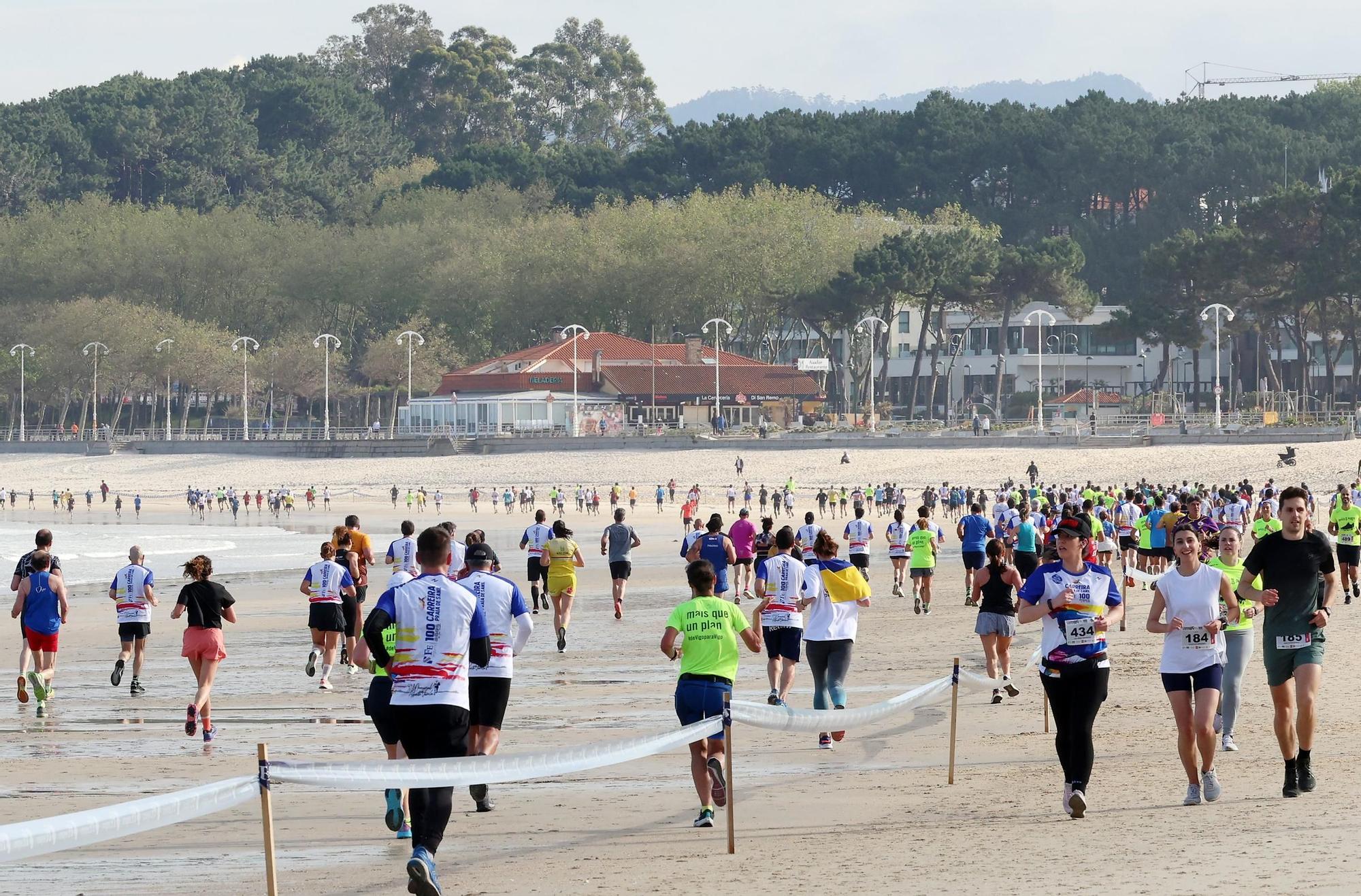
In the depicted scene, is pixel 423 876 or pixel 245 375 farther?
pixel 245 375

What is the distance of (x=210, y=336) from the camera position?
3900 inches

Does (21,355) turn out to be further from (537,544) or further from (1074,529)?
(1074,529)

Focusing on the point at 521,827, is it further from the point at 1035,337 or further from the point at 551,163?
the point at 551,163

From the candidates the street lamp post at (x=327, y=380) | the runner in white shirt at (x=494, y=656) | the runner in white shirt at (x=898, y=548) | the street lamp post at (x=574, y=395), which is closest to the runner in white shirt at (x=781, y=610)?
the runner in white shirt at (x=494, y=656)

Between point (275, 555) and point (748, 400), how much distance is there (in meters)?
45.9

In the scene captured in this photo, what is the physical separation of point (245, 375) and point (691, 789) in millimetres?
86232

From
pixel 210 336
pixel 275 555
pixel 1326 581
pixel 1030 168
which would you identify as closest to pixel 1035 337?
pixel 1030 168

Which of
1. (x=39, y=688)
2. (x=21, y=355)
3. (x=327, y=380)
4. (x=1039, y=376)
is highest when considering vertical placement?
(x=21, y=355)

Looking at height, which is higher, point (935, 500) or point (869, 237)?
point (869, 237)

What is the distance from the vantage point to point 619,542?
20.3 metres

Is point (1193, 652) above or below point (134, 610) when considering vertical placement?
above

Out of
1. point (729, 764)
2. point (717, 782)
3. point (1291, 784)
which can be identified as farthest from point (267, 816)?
point (1291, 784)

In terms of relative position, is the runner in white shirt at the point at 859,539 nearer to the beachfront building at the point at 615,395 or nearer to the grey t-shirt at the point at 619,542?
the grey t-shirt at the point at 619,542

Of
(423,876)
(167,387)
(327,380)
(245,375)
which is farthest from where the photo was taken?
(167,387)
